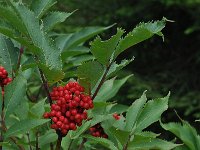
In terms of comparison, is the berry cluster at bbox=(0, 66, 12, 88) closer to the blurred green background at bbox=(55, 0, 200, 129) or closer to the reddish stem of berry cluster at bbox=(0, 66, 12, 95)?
the reddish stem of berry cluster at bbox=(0, 66, 12, 95)

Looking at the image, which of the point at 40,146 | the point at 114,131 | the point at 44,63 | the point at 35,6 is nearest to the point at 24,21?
the point at 44,63

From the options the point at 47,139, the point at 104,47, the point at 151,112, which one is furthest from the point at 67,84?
the point at 47,139

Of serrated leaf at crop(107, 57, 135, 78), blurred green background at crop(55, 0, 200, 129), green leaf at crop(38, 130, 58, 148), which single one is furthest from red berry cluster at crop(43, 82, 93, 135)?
blurred green background at crop(55, 0, 200, 129)

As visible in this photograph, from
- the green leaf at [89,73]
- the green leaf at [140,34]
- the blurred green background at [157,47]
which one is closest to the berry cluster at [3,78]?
the green leaf at [89,73]

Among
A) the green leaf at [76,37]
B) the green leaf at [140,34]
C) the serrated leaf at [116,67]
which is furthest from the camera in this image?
the green leaf at [76,37]

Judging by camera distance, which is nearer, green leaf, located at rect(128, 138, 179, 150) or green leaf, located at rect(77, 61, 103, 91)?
green leaf, located at rect(77, 61, 103, 91)

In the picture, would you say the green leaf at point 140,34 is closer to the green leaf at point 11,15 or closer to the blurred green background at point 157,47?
the green leaf at point 11,15

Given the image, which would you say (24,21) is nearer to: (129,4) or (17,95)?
(17,95)
